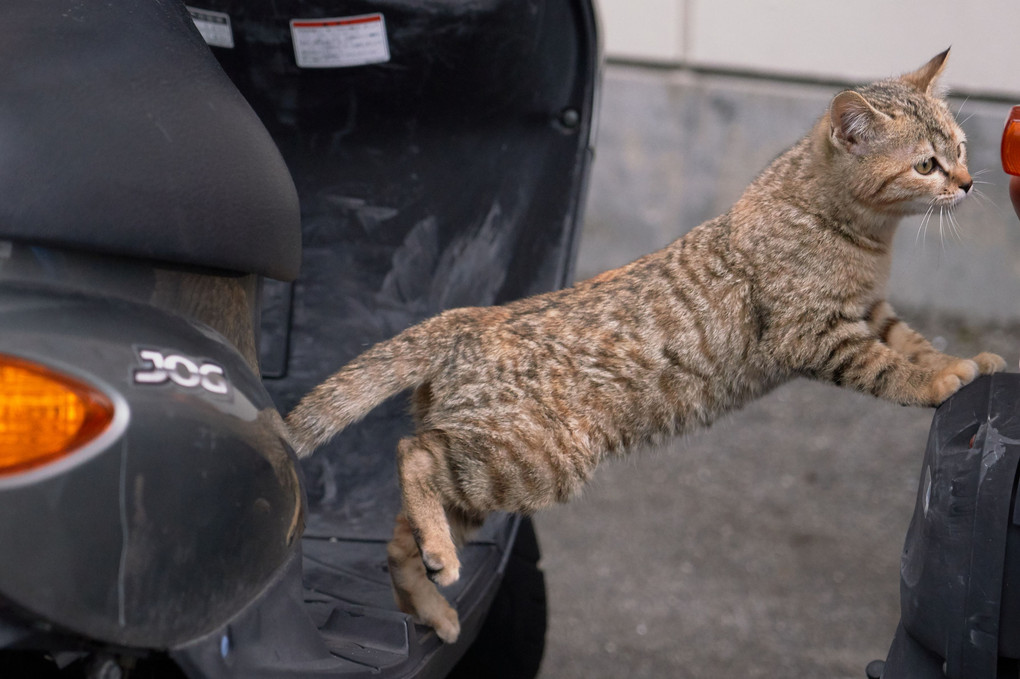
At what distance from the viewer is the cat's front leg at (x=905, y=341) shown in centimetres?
208

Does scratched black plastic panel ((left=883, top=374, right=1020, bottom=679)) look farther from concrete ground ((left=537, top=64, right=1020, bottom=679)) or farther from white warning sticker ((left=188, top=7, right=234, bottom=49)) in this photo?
white warning sticker ((left=188, top=7, right=234, bottom=49))

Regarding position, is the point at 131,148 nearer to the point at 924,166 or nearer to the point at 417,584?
the point at 417,584

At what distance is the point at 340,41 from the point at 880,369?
1.47 metres

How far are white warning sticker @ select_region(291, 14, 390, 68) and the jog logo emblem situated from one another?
1332 mm

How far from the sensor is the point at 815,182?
2281 mm

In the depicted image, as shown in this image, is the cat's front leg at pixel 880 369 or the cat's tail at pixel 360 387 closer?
the cat's front leg at pixel 880 369

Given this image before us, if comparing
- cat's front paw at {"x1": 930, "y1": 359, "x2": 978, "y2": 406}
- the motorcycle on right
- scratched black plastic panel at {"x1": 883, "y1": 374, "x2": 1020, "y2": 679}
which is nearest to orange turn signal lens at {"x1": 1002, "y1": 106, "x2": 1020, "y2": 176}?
the motorcycle on right

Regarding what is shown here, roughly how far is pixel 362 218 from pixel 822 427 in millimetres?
2832

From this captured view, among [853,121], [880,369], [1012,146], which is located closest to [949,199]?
[853,121]

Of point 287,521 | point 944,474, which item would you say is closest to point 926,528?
point 944,474

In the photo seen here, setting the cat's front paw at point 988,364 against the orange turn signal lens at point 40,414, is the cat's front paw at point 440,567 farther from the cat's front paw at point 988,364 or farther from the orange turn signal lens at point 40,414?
the cat's front paw at point 988,364

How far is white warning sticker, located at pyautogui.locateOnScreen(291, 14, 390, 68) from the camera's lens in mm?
2344

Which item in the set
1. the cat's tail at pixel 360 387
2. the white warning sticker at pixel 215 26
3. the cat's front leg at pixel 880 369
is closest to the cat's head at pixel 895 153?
the cat's front leg at pixel 880 369

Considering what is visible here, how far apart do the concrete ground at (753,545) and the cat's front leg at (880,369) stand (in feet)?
1.54
